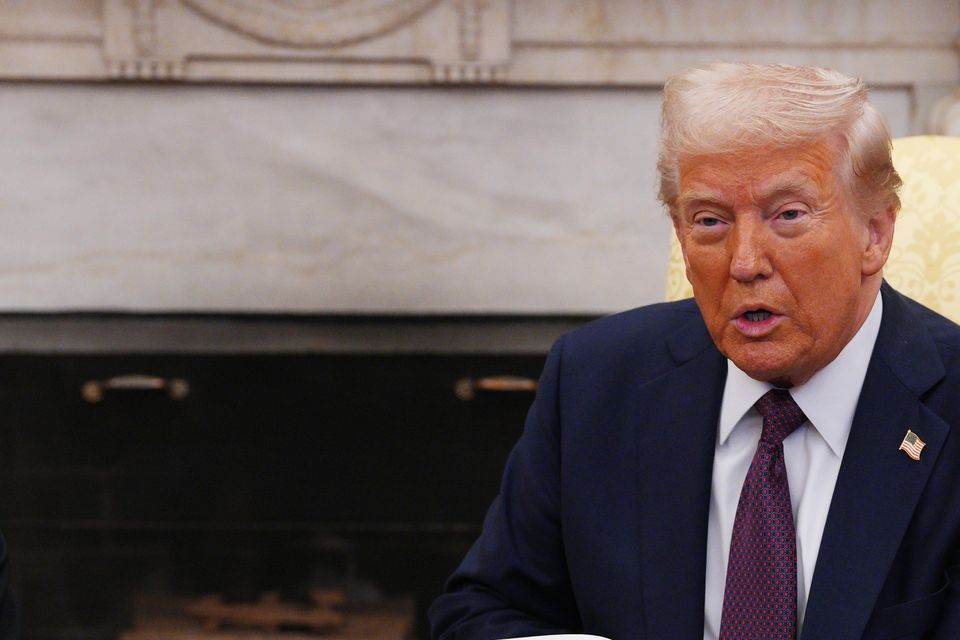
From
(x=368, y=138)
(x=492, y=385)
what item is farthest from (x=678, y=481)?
(x=368, y=138)

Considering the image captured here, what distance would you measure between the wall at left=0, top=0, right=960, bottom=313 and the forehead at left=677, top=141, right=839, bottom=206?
1938 millimetres

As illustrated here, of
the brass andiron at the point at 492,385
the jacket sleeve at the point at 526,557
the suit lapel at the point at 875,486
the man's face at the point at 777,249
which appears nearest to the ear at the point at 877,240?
the man's face at the point at 777,249

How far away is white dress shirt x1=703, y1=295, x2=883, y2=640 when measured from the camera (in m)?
1.32

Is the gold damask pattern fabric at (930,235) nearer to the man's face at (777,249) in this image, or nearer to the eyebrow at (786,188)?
the man's face at (777,249)

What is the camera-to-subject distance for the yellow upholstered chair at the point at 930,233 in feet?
5.64

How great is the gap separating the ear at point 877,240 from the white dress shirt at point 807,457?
88 mm

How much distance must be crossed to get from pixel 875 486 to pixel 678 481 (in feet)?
0.71

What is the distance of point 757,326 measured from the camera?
1254mm

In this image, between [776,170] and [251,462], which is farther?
[251,462]

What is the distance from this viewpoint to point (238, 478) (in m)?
3.02

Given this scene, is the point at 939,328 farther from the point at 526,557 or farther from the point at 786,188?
the point at 526,557

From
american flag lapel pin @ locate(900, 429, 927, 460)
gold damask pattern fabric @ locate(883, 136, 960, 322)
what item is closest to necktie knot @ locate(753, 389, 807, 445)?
american flag lapel pin @ locate(900, 429, 927, 460)

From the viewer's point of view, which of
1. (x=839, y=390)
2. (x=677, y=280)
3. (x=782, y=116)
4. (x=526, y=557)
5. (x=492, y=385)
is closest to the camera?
(x=782, y=116)

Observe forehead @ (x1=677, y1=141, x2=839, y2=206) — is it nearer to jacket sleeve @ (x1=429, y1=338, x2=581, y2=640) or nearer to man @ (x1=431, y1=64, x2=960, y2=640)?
man @ (x1=431, y1=64, x2=960, y2=640)
